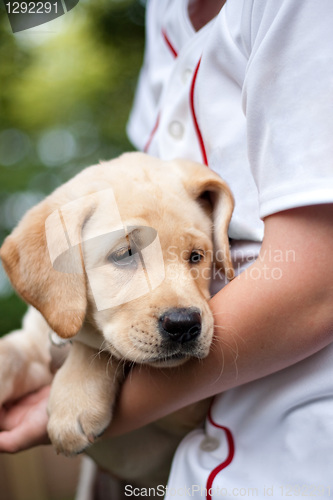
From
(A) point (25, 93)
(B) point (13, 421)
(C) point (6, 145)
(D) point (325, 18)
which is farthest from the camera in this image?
(C) point (6, 145)

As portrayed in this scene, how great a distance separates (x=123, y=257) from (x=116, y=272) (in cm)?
4

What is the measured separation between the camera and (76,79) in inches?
80.2

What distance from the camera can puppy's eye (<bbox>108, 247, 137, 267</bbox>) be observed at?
3.25ft

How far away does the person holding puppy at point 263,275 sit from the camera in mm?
782

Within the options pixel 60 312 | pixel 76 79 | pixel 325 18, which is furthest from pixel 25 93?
pixel 325 18

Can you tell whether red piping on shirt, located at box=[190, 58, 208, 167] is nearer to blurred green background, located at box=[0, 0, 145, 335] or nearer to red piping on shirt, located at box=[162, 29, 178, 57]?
red piping on shirt, located at box=[162, 29, 178, 57]

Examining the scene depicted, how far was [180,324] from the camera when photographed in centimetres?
88

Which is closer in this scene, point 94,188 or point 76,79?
point 94,188

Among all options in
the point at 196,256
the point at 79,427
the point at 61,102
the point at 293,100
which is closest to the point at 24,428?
the point at 79,427

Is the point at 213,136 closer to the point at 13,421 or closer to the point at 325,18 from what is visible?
the point at 325,18

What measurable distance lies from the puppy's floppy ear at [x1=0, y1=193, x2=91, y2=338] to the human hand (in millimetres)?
300

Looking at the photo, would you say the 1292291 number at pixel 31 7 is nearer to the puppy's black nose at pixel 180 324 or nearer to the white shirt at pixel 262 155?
the white shirt at pixel 262 155

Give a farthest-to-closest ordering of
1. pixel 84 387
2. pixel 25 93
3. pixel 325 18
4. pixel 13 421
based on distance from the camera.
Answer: pixel 25 93
pixel 13 421
pixel 84 387
pixel 325 18

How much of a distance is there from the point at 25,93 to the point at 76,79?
24 centimetres
